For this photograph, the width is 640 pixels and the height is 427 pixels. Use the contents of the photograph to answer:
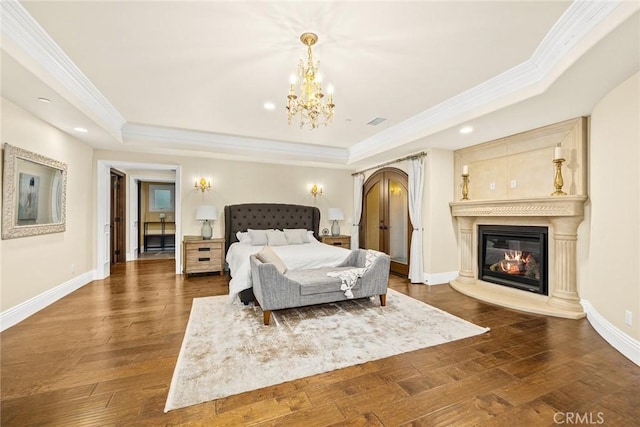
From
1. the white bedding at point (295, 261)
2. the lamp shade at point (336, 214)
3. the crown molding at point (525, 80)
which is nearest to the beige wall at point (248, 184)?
the lamp shade at point (336, 214)

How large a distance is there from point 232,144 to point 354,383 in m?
4.76

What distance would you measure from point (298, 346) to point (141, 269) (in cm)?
522

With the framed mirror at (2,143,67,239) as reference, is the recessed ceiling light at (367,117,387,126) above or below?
above

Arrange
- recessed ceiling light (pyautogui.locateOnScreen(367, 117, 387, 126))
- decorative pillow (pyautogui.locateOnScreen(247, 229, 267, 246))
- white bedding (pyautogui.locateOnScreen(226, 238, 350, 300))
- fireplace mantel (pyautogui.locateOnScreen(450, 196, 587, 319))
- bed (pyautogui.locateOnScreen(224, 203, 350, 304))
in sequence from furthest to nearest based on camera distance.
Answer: decorative pillow (pyautogui.locateOnScreen(247, 229, 267, 246)) → recessed ceiling light (pyautogui.locateOnScreen(367, 117, 387, 126)) → bed (pyautogui.locateOnScreen(224, 203, 350, 304)) → white bedding (pyautogui.locateOnScreen(226, 238, 350, 300)) → fireplace mantel (pyautogui.locateOnScreen(450, 196, 587, 319))

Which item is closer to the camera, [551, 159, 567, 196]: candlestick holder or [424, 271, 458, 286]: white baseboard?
[551, 159, 567, 196]: candlestick holder

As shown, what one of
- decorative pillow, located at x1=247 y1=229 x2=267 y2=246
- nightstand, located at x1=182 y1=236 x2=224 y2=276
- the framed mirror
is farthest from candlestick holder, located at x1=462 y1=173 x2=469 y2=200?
the framed mirror

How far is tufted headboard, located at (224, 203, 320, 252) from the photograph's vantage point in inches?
237

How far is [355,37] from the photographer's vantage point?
2.46 meters

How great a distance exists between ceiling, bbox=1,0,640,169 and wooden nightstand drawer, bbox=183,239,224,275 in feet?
7.43

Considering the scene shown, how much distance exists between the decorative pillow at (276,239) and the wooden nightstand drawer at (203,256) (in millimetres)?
1008

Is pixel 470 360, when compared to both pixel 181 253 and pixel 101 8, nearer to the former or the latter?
pixel 101 8

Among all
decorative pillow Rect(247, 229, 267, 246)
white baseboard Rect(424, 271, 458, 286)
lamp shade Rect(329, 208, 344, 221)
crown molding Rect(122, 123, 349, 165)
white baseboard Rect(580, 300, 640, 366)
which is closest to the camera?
white baseboard Rect(580, 300, 640, 366)

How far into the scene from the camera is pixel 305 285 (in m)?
3.34

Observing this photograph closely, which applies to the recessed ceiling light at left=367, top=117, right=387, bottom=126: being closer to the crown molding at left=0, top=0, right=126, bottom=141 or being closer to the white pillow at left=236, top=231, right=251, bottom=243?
the white pillow at left=236, top=231, right=251, bottom=243
